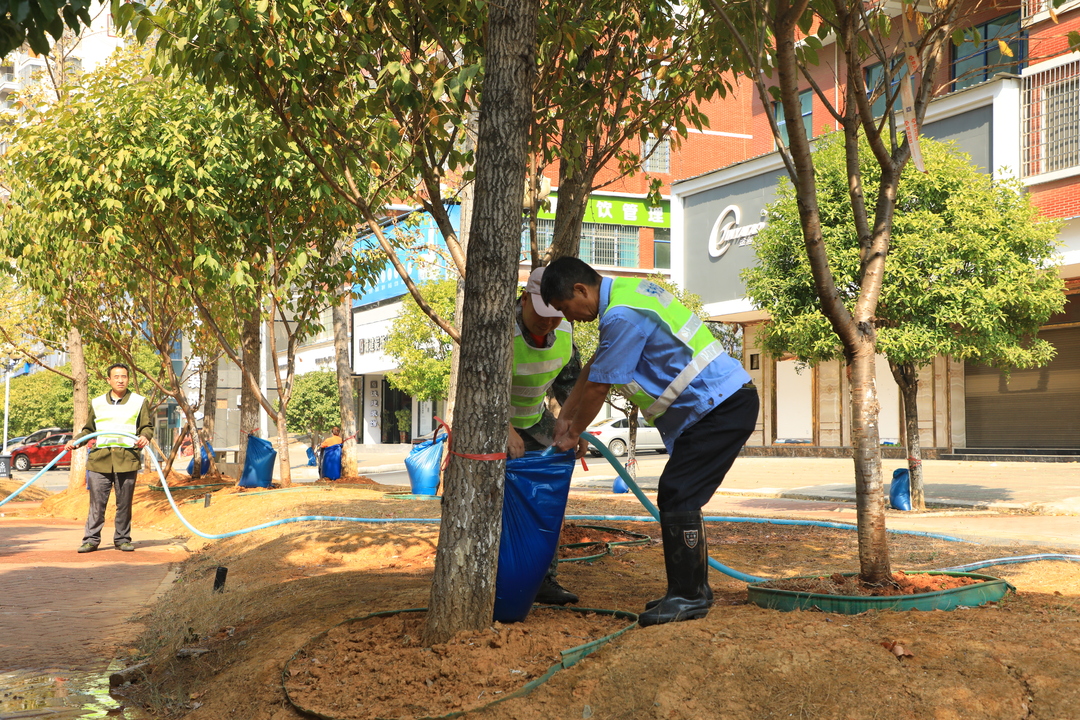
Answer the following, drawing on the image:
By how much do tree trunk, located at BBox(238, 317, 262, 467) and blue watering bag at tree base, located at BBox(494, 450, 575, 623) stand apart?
33.3 ft

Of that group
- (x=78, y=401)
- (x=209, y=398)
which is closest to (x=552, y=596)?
(x=78, y=401)

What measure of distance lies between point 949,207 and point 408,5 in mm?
9621

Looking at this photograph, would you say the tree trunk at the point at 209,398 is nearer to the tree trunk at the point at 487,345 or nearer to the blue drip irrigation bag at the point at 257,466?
the blue drip irrigation bag at the point at 257,466

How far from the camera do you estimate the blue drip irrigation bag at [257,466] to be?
538 inches

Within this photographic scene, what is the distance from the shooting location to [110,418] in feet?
30.3

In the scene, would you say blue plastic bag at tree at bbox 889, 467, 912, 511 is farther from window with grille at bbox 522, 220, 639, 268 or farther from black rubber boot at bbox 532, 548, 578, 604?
window with grille at bbox 522, 220, 639, 268

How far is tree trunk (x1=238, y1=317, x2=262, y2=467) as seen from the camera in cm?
1373

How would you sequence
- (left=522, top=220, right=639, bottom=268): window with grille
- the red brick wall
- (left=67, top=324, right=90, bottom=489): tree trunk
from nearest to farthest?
(left=67, top=324, right=90, bottom=489): tree trunk, the red brick wall, (left=522, top=220, right=639, bottom=268): window with grille

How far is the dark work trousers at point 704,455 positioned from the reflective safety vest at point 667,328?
0.17 meters

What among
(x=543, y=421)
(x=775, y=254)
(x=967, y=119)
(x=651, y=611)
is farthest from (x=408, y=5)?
(x=967, y=119)

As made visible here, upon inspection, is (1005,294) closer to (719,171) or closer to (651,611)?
(651,611)

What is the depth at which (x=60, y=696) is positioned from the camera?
424 centimetres

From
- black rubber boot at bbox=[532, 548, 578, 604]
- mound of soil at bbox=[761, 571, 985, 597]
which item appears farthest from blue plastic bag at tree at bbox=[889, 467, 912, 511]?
black rubber boot at bbox=[532, 548, 578, 604]

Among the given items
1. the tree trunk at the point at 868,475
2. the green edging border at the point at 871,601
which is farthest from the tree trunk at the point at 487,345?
the tree trunk at the point at 868,475
